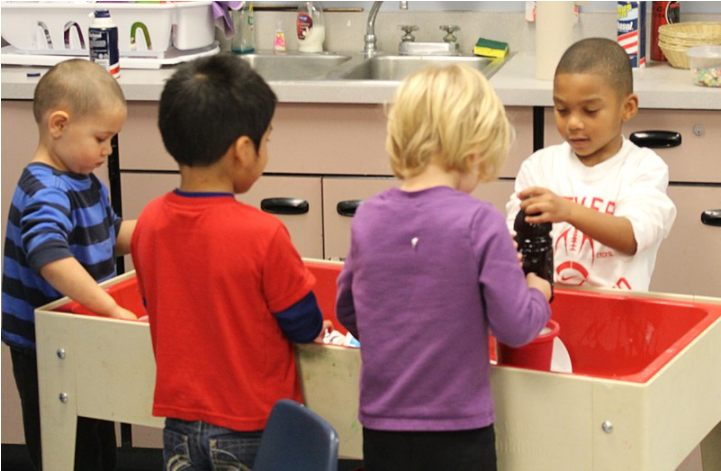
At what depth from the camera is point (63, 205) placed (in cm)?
194

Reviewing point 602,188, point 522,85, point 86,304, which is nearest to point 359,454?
point 86,304

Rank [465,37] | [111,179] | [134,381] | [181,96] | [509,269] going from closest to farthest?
[509,269]
[181,96]
[134,381]
[111,179]
[465,37]

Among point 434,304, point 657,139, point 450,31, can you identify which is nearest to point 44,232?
point 434,304

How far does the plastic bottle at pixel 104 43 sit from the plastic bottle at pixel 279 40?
0.59 metres

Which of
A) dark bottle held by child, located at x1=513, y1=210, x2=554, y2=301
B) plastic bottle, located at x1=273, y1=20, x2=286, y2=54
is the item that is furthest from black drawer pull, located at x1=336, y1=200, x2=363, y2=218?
dark bottle held by child, located at x1=513, y1=210, x2=554, y2=301

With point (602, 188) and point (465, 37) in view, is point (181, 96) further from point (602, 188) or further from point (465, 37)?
point (465, 37)

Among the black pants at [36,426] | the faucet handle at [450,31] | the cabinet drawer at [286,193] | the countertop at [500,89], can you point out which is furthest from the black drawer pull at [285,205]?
the black pants at [36,426]

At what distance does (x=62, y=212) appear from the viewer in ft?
6.33

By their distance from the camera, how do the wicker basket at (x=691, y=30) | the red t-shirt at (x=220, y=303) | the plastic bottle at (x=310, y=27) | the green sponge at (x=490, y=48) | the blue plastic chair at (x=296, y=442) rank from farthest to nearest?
the plastic bottle at (x=310, y=27)
the green sponge at (x=490, y=48)
the wicker basket at (x=691, y=30)
the red t-shirt at (x=220, y=303)
the blue plastic chair at (x=296, y=442)

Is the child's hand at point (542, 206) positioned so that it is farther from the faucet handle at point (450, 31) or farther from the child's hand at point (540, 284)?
the faucet handle at point (450, 31)

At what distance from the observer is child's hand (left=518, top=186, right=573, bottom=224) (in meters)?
1.66

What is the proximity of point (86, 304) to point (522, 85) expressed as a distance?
126 centimetres

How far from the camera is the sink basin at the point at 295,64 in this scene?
3.28 m

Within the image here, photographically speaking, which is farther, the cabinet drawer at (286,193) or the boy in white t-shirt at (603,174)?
the cabinet drawer at (286,193)
